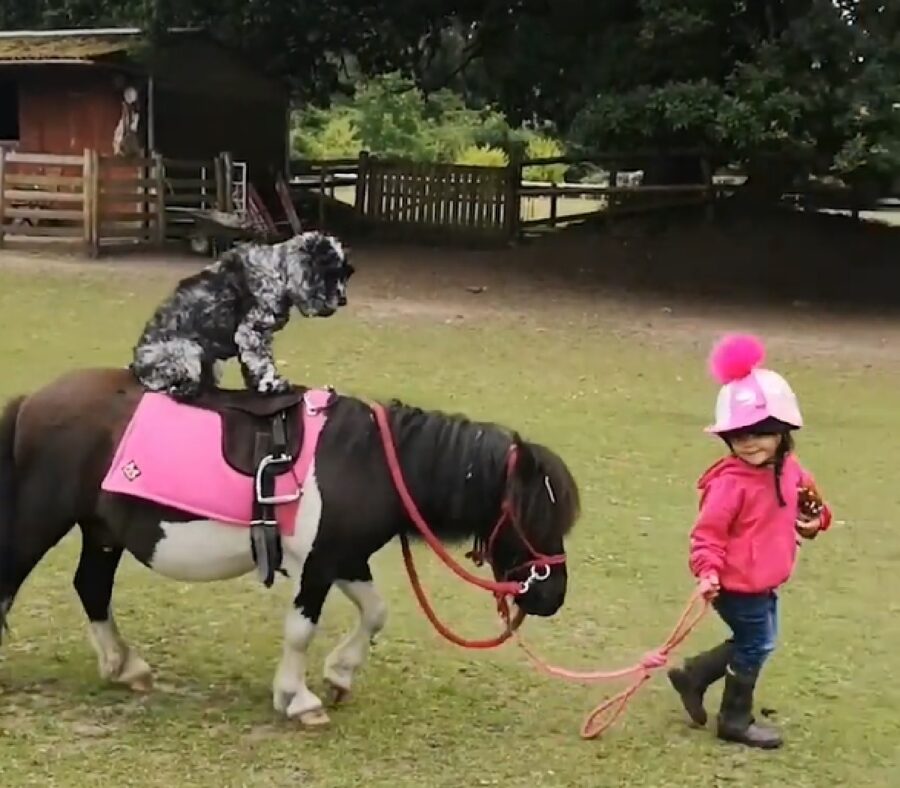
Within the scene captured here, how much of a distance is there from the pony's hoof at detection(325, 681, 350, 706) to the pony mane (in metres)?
0.67

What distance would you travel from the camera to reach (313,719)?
456cm

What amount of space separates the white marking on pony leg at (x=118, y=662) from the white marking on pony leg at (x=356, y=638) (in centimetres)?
64

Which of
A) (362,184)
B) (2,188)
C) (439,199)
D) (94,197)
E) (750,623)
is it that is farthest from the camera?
(362,184)

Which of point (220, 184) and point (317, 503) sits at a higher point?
point (220, 184)

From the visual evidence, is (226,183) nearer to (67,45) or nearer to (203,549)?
(67,45)

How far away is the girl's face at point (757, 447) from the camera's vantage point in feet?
14.1

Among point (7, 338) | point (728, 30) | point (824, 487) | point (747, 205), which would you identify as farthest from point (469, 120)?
point (824, 487)

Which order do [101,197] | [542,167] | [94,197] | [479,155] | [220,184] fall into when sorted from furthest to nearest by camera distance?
[479,155], [542,167], [220,184], [101,197], [94,197]

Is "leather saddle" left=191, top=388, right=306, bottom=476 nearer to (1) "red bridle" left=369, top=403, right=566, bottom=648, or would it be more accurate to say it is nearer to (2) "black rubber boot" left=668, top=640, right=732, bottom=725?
(1) "red bridle" left=369, top=403, right=566, bottom=648

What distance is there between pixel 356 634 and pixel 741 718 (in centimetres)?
127

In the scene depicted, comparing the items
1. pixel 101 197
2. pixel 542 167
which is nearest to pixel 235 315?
pixel 101 197

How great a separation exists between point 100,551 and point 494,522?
1.45 m

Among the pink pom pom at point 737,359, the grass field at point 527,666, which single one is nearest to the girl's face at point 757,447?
the pink pom pom at point 737,359

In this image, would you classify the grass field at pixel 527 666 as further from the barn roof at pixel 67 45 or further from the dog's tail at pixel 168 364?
the barn roof at pixel 67 45
